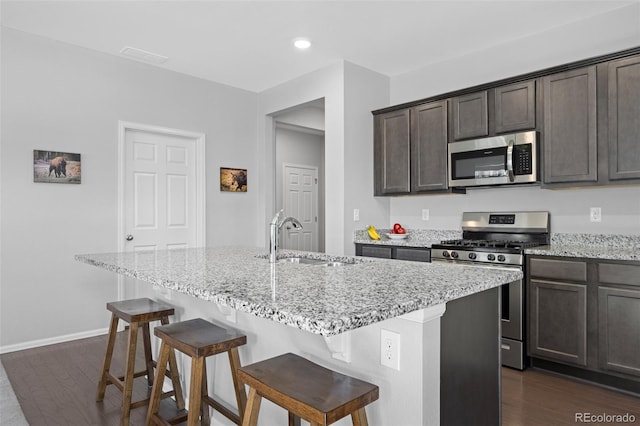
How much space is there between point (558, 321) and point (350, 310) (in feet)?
8.20

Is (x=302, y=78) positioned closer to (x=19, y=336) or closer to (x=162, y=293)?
(x=162, y=293)

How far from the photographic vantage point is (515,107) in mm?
3352

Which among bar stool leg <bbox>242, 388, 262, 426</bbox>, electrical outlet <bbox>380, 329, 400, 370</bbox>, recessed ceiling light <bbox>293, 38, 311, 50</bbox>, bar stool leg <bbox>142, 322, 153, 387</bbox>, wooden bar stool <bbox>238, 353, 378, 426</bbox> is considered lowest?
bar stool leg <bbox>142, 322, 153, 387</bbox>

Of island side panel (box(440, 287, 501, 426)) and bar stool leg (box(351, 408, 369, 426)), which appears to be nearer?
bar stool leg (box(351, 408, 369, 426))

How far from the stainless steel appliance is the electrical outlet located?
2.08 metres

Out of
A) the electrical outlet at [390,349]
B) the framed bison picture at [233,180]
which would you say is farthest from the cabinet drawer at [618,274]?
the framed bison picture at [233,180]

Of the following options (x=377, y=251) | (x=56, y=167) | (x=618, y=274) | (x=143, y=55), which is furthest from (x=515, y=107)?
(x=56, y=167)

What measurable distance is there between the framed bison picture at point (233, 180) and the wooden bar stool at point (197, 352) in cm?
306

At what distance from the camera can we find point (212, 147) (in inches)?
188

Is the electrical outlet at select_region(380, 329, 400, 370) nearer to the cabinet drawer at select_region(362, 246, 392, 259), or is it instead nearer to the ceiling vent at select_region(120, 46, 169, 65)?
the cabinet drawer at select_region(362, 246, 392, 259)

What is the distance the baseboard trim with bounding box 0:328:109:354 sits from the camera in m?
3.37

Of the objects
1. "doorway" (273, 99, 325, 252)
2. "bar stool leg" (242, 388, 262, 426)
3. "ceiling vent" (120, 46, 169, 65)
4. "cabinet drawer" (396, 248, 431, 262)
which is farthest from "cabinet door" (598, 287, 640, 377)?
"ceiling vent" (120, 46, 169, 65)

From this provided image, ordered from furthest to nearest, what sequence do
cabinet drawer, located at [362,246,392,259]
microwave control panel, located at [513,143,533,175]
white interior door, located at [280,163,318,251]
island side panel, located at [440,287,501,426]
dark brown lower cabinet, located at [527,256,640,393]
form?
white interior door, located at [280,163,318,251] → cabinet drawer, located at [362,246,392,259] → microwave control panel, located at [513,143,533,175] → dark brown lower cabinet, located at [527,256,640,393] → island side panel, located at [440,287,501,426]

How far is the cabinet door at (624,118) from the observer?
274cm
